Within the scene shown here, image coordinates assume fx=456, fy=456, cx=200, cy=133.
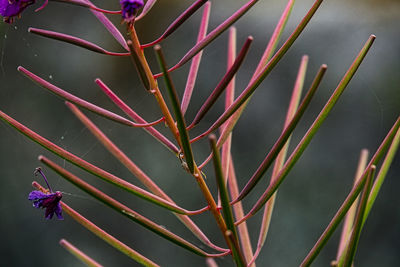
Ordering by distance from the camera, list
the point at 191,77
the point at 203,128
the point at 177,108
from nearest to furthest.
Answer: the point at 177,108
the point at 191,77
the point at 203,128

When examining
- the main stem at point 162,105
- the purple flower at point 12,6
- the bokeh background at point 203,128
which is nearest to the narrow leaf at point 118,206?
the main stem at point 162,105

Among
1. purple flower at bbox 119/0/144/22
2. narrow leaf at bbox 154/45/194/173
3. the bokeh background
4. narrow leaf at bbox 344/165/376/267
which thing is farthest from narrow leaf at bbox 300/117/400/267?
the bokeh background

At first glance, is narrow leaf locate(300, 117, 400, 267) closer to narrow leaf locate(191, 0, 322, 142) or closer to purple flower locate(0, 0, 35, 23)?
narrow leaf locate(191, 0, 322, 142)

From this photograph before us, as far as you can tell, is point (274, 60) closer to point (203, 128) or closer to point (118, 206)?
point (118, 206)

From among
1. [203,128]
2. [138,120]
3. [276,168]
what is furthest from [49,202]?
[203,128]

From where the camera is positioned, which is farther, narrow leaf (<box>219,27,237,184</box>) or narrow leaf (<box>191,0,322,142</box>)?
narrow leaf (<box>219,27,237,184</box>)

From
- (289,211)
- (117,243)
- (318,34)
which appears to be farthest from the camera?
(318,34)

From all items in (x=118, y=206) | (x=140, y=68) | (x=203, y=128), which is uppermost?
(x=140, y=68)

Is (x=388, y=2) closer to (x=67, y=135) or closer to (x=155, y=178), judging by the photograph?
(x=155, y=178)

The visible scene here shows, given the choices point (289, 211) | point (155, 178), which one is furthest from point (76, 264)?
point (289, 211)
